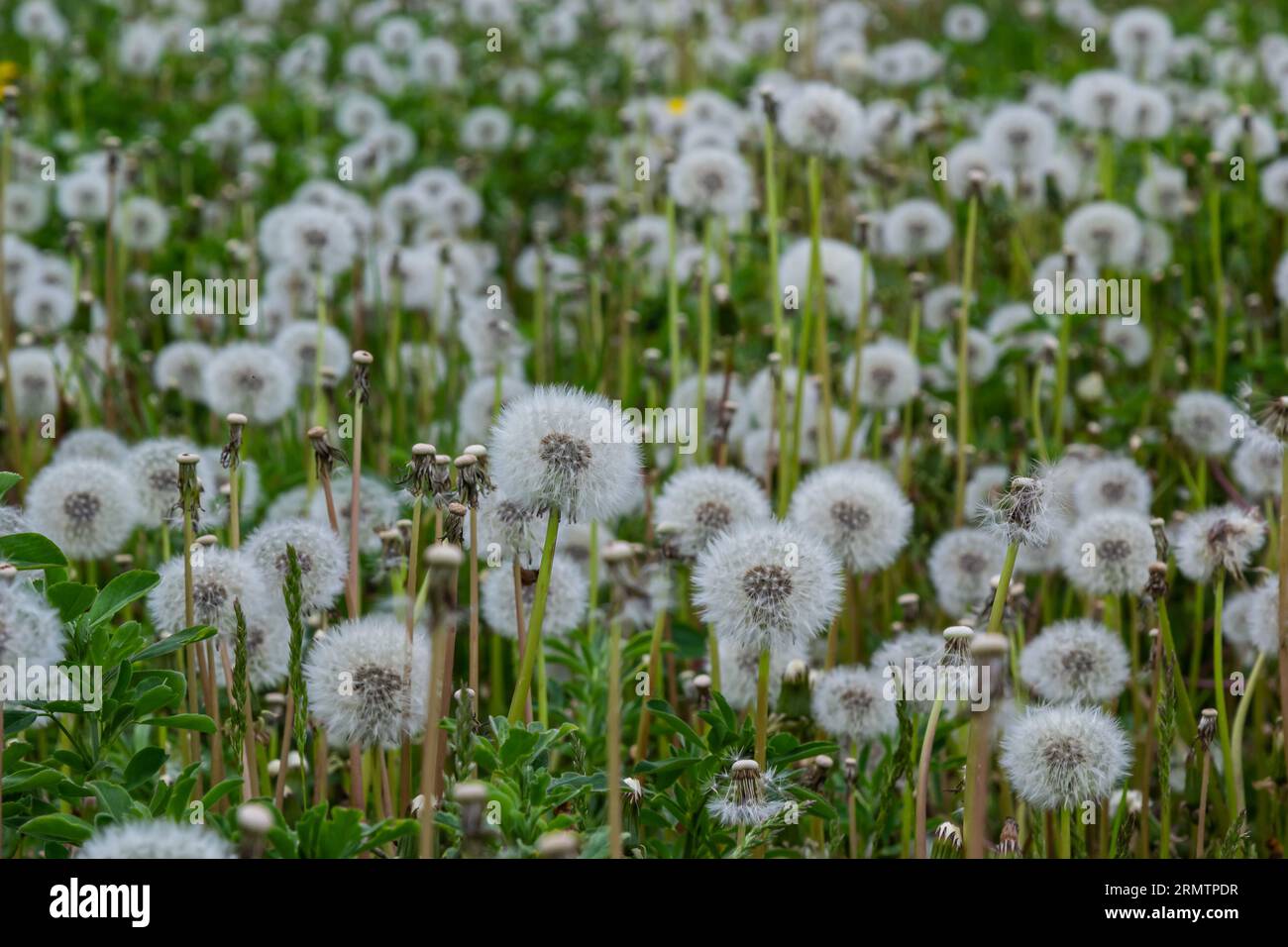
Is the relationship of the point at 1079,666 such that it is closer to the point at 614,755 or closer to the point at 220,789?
the point at 614,755

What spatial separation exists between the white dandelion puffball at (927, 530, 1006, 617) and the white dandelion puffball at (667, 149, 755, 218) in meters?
1.34

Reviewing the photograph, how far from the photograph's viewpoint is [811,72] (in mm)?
6762

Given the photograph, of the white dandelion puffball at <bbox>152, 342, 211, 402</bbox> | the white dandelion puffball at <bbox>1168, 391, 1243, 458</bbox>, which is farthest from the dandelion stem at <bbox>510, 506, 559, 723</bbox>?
the white dandelion puffball at <bbox>152, 342, 211, 402</bbox>

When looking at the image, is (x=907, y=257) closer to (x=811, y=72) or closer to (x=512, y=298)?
(x=512, y=298)

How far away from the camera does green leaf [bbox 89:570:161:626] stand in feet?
6.64

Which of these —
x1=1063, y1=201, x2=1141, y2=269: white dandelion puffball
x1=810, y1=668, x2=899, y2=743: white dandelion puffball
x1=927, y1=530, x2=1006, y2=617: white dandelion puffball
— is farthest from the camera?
x1=1063, y1=201, x2=1141, y2=269: white dandelion puffball

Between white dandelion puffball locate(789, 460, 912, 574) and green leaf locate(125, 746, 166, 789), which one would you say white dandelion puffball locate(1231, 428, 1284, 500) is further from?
green leaf locate(125, 746, 166, 789)

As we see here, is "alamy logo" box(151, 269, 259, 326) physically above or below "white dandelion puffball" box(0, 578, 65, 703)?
above

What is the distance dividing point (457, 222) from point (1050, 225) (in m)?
2.38

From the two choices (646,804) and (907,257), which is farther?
(907,257)

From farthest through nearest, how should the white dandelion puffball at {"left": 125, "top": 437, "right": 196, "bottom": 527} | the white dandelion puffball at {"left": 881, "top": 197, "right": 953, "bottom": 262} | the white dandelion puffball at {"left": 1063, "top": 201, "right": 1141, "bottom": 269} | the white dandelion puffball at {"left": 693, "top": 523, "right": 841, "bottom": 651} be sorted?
the white dandelion puffball at {"left": 881, "top": 197, "right": 953, "bottom": 262} < the white dandelion puffball at {"left": 1063, "top": 201, "right": 1141, "bottom": 269} < the white dandelion puffball at {"left": 125, "top": 437, "right": 196, "bottom": 527} < the white dandelion puffball at {"left": 693, "top": 523, "right": 841, "bottom": 651}

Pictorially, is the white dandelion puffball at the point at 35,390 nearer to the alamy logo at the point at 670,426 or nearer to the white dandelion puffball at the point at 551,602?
the alamy logo at the point at 670,426
